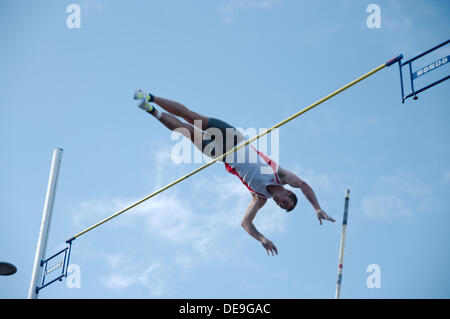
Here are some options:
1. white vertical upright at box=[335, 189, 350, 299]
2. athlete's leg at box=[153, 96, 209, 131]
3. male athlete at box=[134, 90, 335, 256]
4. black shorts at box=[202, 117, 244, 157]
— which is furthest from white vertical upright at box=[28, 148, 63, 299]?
white vertical upright at box=[335, 189, 350, 299]

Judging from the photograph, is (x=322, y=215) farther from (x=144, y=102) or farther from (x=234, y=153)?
(x=144, y=102)

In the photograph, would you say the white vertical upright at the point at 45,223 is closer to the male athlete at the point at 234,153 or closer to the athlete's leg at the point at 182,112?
the male athlete at the point at 234,153

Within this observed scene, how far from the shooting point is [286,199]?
408 inches

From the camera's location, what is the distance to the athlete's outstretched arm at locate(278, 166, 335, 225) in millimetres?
9398

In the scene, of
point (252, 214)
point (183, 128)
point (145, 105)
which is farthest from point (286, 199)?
point (145, 105)

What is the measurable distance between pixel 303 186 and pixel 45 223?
5.61 metres

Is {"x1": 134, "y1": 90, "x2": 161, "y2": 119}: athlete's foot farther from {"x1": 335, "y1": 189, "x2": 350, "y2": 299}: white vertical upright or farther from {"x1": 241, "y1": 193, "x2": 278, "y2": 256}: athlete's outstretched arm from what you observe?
{"x1": 335, "y1": 189, "x2": 350, "y2": 299}: white vertical upright

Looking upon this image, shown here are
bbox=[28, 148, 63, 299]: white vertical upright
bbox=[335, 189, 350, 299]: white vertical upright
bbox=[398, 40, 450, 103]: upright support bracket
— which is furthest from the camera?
bbox=[335, 189, 350, 299]: white vertical upright

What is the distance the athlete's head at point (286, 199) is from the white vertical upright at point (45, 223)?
16.3ft

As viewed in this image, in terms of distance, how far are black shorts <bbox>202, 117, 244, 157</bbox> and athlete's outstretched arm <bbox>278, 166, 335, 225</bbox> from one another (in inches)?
32.8

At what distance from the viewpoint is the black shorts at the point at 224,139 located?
10.5m
